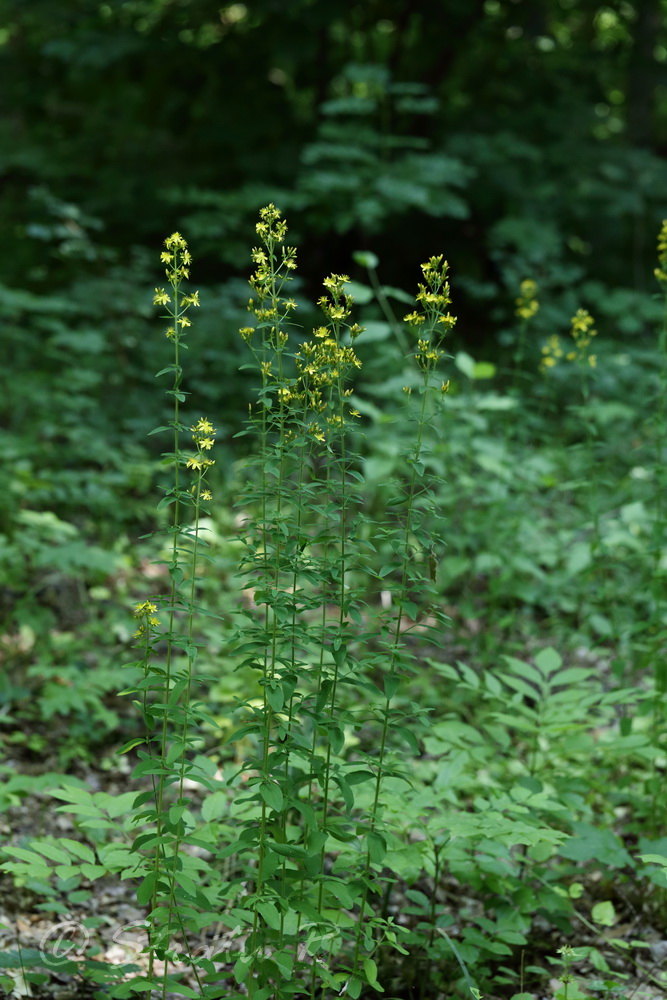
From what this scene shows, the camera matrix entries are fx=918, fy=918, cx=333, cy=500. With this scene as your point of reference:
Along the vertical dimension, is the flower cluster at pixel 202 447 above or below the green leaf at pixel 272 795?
above

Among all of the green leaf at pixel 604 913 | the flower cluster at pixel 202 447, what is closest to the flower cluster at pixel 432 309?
the flower cluster at pixel 202 447

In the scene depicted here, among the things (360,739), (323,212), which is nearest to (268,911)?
(360,739)

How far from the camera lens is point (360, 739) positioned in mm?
3189

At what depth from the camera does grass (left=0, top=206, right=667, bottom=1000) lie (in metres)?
1.67

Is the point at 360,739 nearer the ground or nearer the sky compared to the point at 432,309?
nearer the ground

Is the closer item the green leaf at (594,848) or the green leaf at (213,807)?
the green leaf at (213,807)

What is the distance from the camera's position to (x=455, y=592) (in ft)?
14.2

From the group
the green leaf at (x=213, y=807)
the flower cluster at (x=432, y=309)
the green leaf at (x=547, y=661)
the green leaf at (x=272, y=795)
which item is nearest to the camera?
the green leaf at (x=272, y=795)

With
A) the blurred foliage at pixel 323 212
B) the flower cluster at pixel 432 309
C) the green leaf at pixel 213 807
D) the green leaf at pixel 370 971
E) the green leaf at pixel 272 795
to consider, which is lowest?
the green leaf at pixel 370 971

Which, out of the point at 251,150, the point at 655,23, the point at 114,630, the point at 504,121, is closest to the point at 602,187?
the point at 504,121

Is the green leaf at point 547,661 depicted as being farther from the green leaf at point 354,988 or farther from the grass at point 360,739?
the green leaf at point 354,988

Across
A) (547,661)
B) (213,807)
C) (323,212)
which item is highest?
(323,212)

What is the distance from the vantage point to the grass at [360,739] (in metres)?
1.67

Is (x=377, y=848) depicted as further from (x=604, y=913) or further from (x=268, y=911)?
(x=604, y=913)
